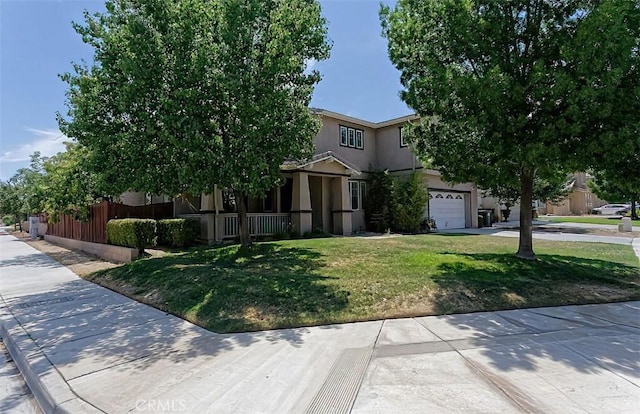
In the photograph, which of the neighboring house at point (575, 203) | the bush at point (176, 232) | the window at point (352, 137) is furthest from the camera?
the neighboring house at point (575, 203)

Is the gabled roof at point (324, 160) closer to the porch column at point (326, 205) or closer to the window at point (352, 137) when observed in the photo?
the porch column at point (326, 205)

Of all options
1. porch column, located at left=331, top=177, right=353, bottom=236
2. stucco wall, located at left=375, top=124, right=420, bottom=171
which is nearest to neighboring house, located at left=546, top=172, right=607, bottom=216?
stucco wall, located at left=375, top=124, right=420, bottom=171

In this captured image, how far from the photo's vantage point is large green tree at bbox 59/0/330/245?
8.79 metres

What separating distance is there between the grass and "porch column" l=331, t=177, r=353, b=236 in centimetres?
711

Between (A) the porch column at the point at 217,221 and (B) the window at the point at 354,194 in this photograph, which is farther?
(B) the window at the point at 354,194

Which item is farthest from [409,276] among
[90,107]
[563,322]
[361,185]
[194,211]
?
[361,185]

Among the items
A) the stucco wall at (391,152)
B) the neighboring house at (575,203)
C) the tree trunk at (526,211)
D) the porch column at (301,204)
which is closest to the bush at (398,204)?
the stucco wall at (391,152)

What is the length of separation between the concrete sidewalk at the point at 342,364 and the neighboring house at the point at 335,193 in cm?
934

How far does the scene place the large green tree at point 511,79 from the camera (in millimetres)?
7703

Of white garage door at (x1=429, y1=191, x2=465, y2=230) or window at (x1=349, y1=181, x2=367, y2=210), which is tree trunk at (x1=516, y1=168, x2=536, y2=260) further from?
white garage door at (x1=429, y1=191, x2=465, y2=230)

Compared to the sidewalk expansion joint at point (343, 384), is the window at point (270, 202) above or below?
above

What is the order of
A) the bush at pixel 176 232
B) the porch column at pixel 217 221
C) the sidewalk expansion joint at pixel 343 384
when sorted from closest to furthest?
the sidewalk expansion joint at pixel 343 384 → the bush at pixel 176 232 → the porch column at pixel 217 221

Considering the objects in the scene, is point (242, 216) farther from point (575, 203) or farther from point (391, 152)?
point (575, 203)

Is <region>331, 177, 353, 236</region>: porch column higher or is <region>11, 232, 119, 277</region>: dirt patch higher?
<region>331, 177, 353, 236</region>: porch column
